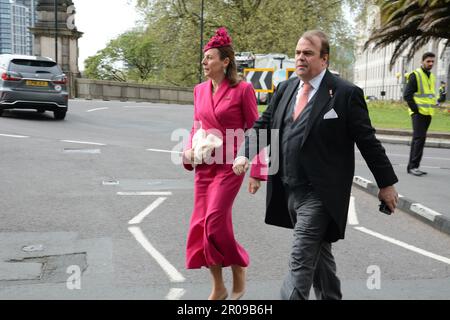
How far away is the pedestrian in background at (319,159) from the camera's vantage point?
3.45 m

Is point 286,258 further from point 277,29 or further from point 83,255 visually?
point 277,29

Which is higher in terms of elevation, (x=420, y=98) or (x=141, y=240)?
(x=420, y=98)

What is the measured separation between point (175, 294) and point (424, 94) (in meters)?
6.96

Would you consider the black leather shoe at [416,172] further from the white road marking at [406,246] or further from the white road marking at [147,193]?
the white road marking at [147,193]

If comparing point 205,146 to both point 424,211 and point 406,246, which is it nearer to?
point 406,246

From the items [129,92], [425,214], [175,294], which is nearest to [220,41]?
[175,294]

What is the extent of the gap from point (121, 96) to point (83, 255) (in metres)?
31.1

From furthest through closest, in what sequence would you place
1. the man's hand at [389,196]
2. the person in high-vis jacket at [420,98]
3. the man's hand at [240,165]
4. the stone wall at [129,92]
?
the stone wall at [129,92], the person in high-vis jacket at [420,98], the man's hand at [240,165], the man's hand at [389,196]

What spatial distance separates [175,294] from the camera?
425 centimetres

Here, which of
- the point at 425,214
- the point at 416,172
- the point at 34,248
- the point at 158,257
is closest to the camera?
the point at 158,257

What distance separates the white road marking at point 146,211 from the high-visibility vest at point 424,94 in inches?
188

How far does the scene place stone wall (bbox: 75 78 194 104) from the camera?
110ft

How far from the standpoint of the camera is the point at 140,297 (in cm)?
416

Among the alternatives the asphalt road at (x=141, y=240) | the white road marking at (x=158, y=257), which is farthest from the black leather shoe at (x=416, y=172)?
the white road marking at (x=158, y=257)
